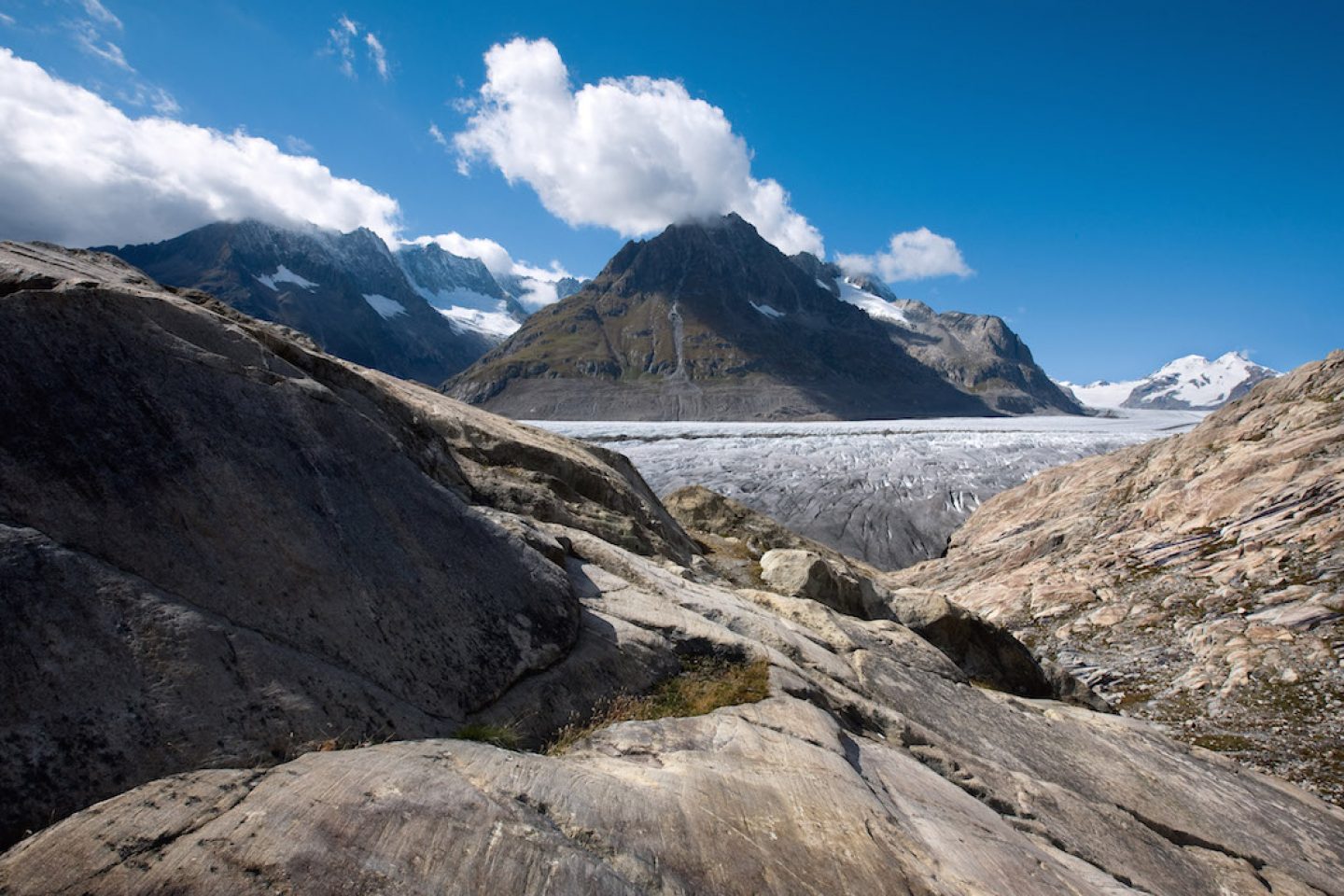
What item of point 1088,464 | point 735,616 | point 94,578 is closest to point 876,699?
point 735,616

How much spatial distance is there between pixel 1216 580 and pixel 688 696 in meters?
31.1

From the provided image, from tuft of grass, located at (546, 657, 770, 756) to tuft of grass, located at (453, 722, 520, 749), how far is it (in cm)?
53

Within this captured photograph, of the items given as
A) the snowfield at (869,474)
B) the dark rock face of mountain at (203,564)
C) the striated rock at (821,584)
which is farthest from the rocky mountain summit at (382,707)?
the snowfield at (869,474)

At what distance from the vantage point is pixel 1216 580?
29.0 metres

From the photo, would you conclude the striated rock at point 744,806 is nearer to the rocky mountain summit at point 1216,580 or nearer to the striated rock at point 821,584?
the striated rock at point 821,584

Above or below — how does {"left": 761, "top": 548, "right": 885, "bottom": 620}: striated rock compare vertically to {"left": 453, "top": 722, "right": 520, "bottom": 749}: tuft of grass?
above

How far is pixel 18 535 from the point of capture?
21.4 ft

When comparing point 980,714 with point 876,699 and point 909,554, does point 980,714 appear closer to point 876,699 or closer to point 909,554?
point 876,699

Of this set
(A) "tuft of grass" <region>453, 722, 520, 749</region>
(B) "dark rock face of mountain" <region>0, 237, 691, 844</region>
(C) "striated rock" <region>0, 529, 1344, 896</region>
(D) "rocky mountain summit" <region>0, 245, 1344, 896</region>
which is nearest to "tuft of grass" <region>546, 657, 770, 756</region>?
(D) "rocky mountain summit" <region>0, 245, 1344, 896</region>

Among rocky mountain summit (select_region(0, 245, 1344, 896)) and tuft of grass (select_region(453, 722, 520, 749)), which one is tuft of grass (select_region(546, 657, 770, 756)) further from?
tuft of grass (select_region(453, 722, 520, 749))

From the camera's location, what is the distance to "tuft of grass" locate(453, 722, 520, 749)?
798 cm

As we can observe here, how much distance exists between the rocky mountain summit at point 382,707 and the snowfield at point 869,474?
218ft

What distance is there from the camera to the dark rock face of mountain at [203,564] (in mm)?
6117

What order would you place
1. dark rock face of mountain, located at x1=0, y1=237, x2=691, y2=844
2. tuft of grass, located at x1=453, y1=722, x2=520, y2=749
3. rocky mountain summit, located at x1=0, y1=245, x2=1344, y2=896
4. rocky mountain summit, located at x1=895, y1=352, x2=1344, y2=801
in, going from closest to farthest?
rocky mountain summit, located at x1=0, y1=245, x2=1344, y2=896 → dark rock face of mountain, located at x1=0, y1=237, x2=691, y2=844 → tuft of grass, located at x1=453, y1=722, x2=520, y2=749 → rocky mountain summit, located at x1=895, y1=352, x2=1344, y2=801
